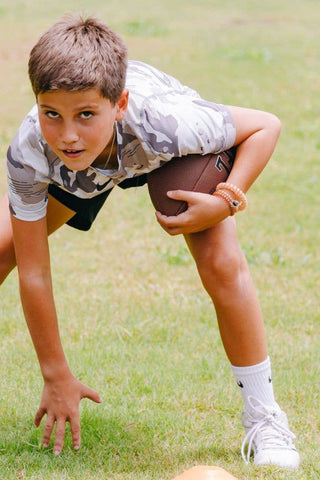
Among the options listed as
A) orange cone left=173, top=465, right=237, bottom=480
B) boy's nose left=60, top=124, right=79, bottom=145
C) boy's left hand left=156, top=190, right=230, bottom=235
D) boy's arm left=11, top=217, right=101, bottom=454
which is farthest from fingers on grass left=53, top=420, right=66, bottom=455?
boy's nose left=60, top=124, right=79, bottom=145

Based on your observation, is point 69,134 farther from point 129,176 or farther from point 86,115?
point 129,176

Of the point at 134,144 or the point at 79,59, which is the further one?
the point at 134,144

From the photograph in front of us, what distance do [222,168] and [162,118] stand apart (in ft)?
0.97

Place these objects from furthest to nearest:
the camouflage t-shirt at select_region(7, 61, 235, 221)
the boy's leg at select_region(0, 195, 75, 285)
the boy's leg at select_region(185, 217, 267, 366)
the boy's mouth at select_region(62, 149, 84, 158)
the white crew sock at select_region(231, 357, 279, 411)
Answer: the boy's leg at select_region(0, 195, 75, 285) < the white crew sock at select_region(231, 357, 279, 411) < the boy's leg at select_region(185, 217, 267, 366) < the camouflage t-shirt at select_region(7, 61, 235, 221) < the boy's mouth at select_region(62, 149, 84, 158)

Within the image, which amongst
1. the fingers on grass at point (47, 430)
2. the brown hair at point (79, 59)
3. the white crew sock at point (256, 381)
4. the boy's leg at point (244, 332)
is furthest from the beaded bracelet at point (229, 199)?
the fingers on grass at point (47, 430)

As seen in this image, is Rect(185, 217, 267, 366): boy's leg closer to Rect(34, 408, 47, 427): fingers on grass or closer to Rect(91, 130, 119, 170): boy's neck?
Rect(91, 130, 119, 170): boy's neck

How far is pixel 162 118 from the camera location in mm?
2812

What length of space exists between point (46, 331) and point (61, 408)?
254 mm

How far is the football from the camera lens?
2945 millimetres

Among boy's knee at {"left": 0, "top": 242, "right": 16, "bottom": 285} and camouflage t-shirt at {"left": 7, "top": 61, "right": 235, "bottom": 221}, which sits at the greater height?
camouflage t-shirt at {"left": 7, "top": 61, "right": 235, "bottom": 221}

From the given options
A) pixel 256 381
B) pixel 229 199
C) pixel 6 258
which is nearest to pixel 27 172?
pixel 6 258

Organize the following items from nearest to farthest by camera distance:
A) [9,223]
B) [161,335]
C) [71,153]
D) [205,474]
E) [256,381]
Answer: [205,474] → [71,153] → [256,381] → [9,223] → [161,335]

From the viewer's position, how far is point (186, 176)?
295 centimetres

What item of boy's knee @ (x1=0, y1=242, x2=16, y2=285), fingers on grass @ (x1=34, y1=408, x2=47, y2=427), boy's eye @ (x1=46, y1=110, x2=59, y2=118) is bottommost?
fingers on grass @ (x1=34, y1=408, x2=47, y2=427)
